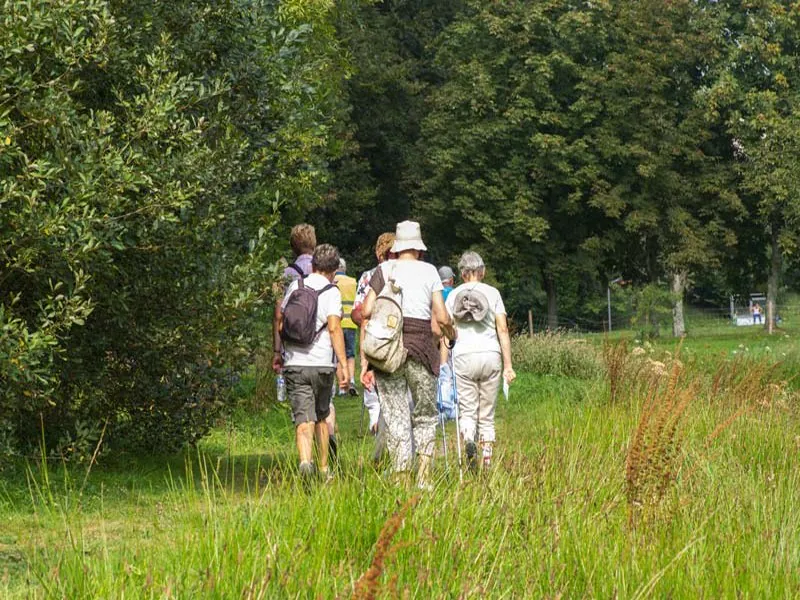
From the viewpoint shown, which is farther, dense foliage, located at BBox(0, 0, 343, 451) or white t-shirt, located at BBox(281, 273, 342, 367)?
white t-shirt, located at BBox(281, 273, 342, 367)

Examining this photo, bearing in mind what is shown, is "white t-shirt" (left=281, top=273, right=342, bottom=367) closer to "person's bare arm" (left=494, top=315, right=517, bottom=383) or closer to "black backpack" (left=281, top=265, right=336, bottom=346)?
"black backpack" (left=281, top=265, right=336, bottom=346)

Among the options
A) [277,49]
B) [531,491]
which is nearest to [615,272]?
[277,49]

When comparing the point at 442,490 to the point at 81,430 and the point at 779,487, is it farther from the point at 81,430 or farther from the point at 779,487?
the point at 81,430

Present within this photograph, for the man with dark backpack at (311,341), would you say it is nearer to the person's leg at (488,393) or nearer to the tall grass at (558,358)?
the person's leg at (488,393)

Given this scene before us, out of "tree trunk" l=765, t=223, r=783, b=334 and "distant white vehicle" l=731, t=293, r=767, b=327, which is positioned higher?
"tree trunk" l=765, t=223, r=783, b=334

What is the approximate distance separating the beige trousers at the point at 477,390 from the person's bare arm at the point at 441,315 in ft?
4.85

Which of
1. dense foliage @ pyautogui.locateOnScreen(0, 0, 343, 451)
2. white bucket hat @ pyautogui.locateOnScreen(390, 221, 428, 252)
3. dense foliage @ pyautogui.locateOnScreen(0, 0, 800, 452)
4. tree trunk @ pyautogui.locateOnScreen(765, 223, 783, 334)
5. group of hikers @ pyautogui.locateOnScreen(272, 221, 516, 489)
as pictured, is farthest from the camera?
tree trunk @ pyautogui.locateOnScreen(765, 223, 783, 334)

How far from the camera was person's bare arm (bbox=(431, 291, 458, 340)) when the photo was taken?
9.84 m

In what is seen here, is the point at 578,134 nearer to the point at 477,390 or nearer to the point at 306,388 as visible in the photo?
the point at 477,390

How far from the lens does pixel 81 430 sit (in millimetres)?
10156

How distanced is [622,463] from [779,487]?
1.00 m

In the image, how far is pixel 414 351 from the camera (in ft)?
32.1

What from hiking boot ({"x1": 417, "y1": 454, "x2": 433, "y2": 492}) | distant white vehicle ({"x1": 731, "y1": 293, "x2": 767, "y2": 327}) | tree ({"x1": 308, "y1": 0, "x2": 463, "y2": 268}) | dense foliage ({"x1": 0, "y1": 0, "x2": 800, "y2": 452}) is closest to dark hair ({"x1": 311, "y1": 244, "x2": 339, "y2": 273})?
dense foliage ({"x1": 0, "y1": 0, "x2": 800, "y2": 452})

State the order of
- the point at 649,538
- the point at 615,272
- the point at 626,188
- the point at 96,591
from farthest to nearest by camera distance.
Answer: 1. the point at 615,272
2. the point at 626,188
3. the point at 649,538
4. the point at 96,591
